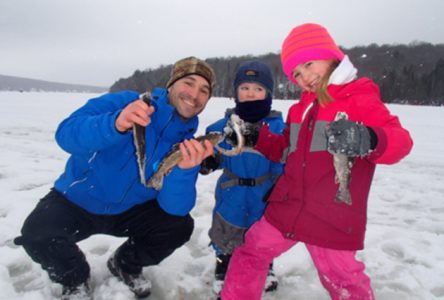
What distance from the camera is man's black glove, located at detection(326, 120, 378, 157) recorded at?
1776 millimetres

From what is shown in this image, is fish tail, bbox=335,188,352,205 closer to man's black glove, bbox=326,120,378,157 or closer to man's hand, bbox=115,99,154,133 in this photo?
man's black glove, bbox=326,120,378,157

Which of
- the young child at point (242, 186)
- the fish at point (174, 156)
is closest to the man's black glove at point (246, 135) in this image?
the fish at point (174, 156)

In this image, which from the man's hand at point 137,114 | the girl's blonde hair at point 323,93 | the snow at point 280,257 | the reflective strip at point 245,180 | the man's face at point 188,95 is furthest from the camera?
the reflective strip at point 245,180

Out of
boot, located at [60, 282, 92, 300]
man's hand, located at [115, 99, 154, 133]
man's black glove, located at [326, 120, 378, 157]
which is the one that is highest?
man's hand, located at [115, 99, 154, 133]

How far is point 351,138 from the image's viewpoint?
177cm

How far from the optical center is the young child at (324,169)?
6.19 ft

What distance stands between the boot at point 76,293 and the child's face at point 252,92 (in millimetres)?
2167

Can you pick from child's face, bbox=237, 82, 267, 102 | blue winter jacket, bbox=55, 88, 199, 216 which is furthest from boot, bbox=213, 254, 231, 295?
child's face, bbox=237, 82, 267, 102

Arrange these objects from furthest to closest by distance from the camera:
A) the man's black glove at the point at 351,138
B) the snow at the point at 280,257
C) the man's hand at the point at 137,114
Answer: the snow at the point at 280,257 → the man's hand at the point at 137,114 → the man's black glove at the point at 351,138

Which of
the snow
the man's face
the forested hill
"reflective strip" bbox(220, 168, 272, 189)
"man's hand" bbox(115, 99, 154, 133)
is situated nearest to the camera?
"man's hand" bbox(115, 99, 154, 133)

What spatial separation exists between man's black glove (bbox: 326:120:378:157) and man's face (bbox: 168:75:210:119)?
4.55ft

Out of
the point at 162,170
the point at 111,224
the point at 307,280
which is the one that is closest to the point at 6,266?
the point at 111,224

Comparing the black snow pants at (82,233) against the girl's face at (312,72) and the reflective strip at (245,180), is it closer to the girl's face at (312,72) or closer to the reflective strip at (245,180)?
the reflective strip at (245,180)

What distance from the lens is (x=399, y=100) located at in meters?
61.3
